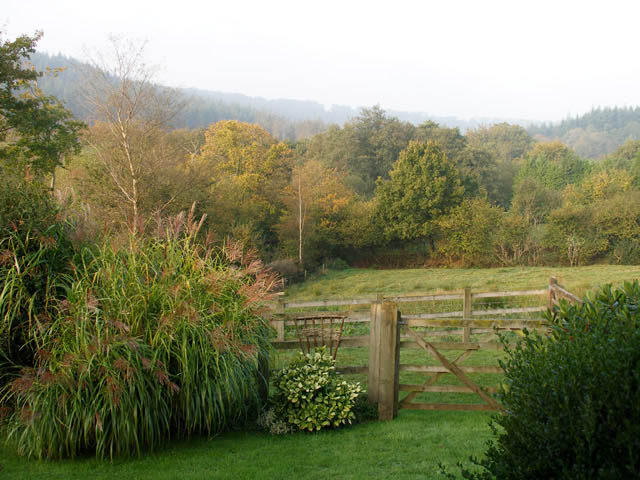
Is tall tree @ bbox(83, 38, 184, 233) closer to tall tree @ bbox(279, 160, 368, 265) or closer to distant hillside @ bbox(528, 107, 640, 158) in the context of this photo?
tall tree @ bbox(279, 160, 368, 265)

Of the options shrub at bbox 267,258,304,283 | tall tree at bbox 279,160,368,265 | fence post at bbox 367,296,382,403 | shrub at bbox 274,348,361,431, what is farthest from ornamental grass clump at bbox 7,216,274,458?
tall tree at bbox 279,160,368,265

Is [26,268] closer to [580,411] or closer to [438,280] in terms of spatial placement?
[580,411]

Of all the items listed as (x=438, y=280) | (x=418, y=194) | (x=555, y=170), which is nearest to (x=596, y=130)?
(x=555, y=170)

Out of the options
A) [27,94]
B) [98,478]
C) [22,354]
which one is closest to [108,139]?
[27,94]

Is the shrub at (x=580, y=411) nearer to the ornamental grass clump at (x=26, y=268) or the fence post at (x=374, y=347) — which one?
the fence post at (x=374, y=347)

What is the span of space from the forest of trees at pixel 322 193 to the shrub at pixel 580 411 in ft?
65.7

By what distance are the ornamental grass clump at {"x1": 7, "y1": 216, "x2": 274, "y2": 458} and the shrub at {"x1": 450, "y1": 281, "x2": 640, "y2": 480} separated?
3.26 metres

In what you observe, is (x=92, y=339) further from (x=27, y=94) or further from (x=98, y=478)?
(x=27, y=94)

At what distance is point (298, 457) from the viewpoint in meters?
5.11

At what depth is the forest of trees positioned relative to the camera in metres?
22.5

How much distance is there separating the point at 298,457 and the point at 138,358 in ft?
5.89

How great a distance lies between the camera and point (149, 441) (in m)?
5.17

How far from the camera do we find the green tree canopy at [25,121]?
18875mm

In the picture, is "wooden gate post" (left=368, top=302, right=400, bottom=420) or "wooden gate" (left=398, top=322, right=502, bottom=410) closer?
"wooden gate" (left=398, top=322, right=502, bottom=410)
